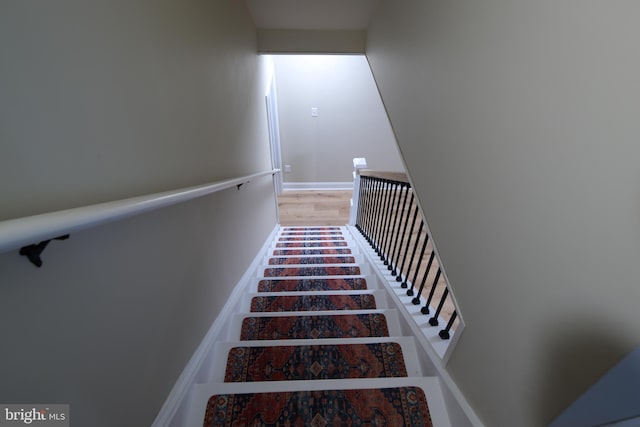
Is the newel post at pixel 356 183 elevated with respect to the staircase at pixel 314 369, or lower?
elevated

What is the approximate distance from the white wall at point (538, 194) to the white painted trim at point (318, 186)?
4337 mm

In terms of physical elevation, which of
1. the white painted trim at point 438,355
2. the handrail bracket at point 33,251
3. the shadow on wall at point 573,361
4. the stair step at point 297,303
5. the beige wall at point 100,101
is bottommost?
the stair step at point 297,303

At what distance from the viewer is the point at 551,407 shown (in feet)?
1.78

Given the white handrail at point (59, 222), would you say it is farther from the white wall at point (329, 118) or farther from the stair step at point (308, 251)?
the white wall at point (329, 118)

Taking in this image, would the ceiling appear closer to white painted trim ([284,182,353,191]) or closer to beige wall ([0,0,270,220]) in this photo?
beige wall ([0,0,270,220])

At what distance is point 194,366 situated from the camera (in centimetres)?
100

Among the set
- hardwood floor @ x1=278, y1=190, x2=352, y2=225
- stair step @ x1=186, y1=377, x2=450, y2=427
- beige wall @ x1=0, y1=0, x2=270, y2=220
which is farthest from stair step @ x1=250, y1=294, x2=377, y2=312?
hardwood floor @ x1=278, y1=190, x2=352, y2=225

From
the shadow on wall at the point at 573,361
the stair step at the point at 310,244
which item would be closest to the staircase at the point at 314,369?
the shadow on wall at the point at 573,361

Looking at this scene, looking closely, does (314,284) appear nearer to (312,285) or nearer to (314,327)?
(312,285)

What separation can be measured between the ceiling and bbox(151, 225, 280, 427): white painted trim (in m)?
2.38

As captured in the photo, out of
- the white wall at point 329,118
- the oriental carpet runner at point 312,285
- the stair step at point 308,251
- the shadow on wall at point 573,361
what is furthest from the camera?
the white wall at point 329,118

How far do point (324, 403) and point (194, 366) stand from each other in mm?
557

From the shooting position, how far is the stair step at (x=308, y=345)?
43.4 inches

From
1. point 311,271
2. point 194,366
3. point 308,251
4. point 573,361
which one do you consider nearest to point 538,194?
point 573,361
